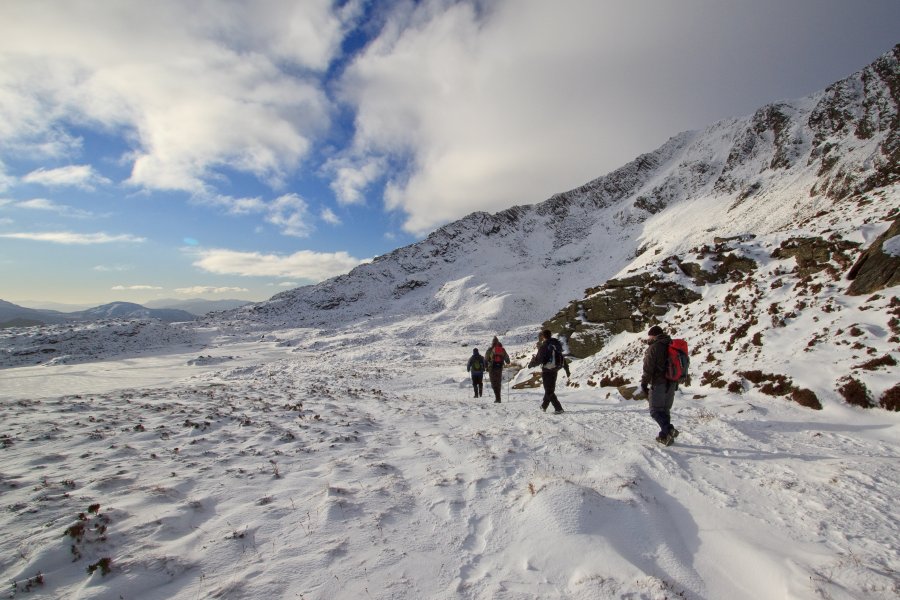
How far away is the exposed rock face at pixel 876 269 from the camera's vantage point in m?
9.44

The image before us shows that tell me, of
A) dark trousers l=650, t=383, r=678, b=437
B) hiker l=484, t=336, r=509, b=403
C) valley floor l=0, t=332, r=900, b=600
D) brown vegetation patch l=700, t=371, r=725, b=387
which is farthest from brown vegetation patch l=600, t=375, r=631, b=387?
dark trousers l=650, t=383, r=678, b=437

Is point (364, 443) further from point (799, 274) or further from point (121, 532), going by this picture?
point (799, 274)

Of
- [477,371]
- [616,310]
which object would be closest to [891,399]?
[477,371]

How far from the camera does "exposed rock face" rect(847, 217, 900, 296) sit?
944cm

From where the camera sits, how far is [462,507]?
15.7ft

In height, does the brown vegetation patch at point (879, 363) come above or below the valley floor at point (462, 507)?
above

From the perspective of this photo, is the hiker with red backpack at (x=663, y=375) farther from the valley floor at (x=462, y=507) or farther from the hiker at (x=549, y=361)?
the hiker at (x=549, y=361)

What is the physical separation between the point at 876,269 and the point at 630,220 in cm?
6360

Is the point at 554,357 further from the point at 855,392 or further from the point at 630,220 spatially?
the point at 630,220

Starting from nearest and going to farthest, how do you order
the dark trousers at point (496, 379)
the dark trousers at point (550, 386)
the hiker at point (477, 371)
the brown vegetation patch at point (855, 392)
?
the brown vegetation patch at point (855, 392), the dark trousers at point (550, 386), the dark trousers at point (496, 379), the hiker at point (477, 371)

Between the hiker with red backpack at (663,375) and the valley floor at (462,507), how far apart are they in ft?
1.73

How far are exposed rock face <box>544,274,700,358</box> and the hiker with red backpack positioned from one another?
1088 cm

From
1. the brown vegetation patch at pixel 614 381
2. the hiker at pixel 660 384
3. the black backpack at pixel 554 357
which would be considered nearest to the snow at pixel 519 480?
the hiker at pixel 660 384

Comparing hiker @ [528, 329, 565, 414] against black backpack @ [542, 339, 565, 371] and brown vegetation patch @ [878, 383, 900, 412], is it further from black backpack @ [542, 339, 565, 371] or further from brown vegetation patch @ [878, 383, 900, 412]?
brown vegetation patch @ [878, 383, 900, 412]
